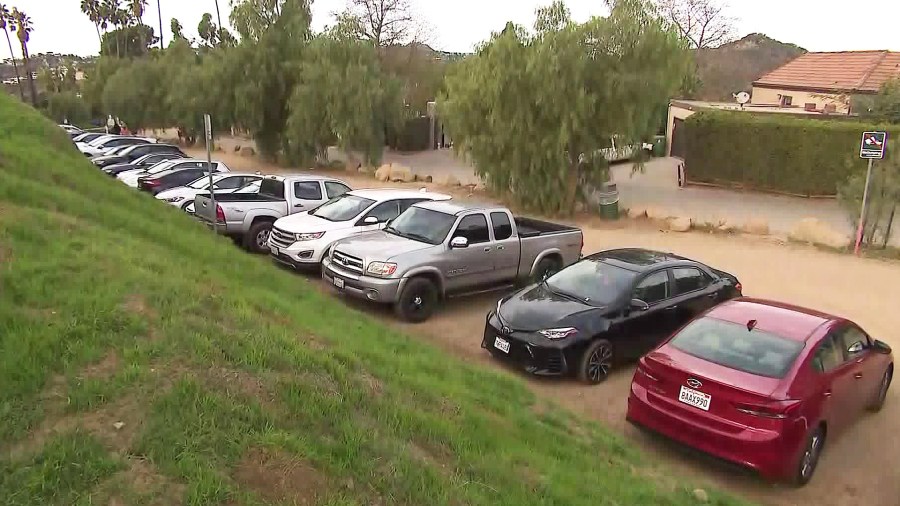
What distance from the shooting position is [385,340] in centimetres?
683

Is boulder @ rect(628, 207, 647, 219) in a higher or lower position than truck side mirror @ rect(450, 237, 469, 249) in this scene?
lower

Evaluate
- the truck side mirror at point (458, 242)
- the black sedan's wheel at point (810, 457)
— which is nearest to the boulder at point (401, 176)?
the truck side mirror at point (458, 242)

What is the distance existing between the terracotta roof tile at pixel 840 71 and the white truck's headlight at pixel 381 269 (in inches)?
1228

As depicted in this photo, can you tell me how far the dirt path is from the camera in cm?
624

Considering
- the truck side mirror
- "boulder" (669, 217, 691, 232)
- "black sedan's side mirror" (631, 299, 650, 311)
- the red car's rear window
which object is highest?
the truck side mirror

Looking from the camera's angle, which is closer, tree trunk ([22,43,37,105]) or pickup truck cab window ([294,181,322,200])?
pickup truck cab window ([294,181,322,200])

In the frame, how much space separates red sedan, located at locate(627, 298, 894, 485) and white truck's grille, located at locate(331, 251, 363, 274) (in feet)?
14.6

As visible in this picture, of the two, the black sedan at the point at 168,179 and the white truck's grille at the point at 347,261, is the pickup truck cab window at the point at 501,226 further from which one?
the black sedan at the point at 168,179

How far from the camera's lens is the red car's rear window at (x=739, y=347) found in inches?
238

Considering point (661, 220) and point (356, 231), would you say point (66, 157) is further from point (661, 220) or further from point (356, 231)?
point (661, 220)

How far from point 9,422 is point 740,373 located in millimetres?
5337

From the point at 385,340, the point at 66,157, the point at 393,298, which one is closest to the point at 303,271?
the point at 393,298

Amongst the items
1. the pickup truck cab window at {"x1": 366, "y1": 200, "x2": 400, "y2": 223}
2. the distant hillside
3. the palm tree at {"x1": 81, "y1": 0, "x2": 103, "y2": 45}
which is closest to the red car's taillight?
the pickup truck cab window at {"x1": 366, "y1": 200, "x2": 400, "y2": 223}

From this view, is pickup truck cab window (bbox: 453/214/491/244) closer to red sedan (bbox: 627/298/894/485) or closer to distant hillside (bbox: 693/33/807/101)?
red sedan (bbox: 627/298/894/485)
